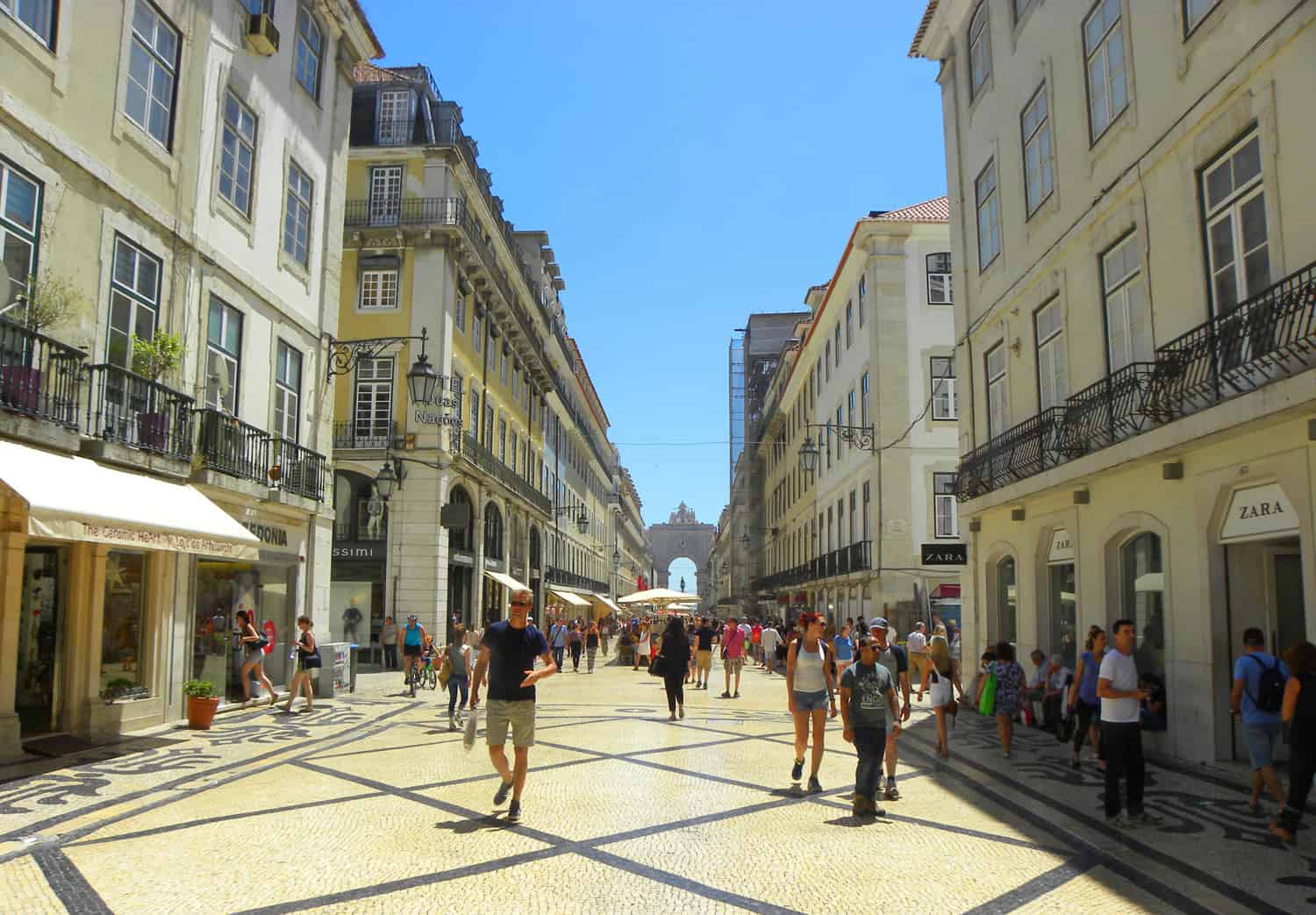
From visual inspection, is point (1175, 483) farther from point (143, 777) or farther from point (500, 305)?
point (500, 305)

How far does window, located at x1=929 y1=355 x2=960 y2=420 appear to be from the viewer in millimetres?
30141

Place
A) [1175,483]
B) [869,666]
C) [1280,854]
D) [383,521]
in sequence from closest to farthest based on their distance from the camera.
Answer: [1280,854] < [869,666] < [1175,483] < [383,521]

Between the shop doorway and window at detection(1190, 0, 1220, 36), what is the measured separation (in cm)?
608

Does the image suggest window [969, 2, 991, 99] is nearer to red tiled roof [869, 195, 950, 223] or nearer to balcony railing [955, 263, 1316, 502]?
balcony railing [955, 263, 1316, 502]

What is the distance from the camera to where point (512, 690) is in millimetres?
7699

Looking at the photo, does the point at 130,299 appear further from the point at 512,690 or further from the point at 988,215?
the point at 988,215

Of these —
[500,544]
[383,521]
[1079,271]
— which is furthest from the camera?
[500,544]

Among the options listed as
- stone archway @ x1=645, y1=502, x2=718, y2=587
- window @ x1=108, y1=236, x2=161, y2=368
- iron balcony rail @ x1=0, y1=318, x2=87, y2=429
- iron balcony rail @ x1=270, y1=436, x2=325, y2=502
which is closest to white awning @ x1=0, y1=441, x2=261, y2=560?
iron balcony rail @ x1=0, y1=318, x2=87, y2=429

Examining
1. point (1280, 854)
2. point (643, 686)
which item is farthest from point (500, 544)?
point (1280, 854)

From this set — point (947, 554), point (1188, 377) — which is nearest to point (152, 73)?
point (1188, 377)

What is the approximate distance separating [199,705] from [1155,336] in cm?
1263

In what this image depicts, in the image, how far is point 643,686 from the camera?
933 inches

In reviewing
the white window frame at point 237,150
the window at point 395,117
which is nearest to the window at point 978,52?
the white window frame at point 237,150

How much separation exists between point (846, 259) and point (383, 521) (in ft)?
54.9
